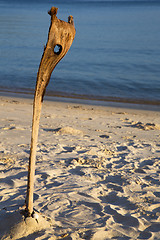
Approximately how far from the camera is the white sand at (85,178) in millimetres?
3027

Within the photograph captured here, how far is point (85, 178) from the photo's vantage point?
4238 millimetres

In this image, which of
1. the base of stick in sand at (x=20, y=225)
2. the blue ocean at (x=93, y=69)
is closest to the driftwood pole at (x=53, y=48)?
the base of stick in sand at (x=20, y=225)

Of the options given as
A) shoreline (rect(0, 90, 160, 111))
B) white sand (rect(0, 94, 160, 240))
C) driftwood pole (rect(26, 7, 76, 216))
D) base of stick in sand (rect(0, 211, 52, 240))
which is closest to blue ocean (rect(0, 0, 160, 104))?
shoreline (rect(0, 90, 160, 111))

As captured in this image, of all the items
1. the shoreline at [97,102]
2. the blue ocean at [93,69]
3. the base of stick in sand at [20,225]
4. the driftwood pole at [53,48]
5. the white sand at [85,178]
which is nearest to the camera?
the driftwood pole at [53,48]

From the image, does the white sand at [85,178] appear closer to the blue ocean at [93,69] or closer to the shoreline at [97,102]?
the shoreline at [97,102]

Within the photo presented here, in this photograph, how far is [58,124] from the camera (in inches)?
273

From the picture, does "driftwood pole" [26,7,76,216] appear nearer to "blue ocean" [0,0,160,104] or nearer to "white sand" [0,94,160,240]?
"white sand" [0,94,160,240]

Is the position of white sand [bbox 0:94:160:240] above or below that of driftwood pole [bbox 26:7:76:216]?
below

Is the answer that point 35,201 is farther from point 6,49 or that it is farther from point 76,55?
point 6,49

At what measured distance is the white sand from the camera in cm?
303

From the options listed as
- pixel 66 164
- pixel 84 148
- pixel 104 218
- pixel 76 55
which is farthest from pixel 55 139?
pixel 76 55

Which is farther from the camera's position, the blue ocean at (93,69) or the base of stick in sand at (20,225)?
the blue ocean at (93,69)

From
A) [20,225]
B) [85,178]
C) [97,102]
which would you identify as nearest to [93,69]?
[97,102]

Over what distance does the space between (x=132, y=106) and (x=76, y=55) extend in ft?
38.9
